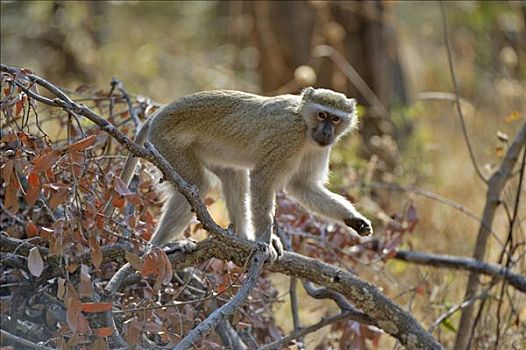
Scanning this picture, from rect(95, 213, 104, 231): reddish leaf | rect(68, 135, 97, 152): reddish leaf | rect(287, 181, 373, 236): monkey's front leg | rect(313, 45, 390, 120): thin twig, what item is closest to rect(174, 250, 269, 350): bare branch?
rect(95, 213, 104, 231): reddish leaf

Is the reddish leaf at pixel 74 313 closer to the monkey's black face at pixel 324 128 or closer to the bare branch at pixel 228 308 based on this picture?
the bare branch at pixel 228 308

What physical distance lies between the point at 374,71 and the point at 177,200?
614 cm

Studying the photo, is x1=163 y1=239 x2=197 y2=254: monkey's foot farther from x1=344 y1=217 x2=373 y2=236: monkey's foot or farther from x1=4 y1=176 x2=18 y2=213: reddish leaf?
x1=4 y1=176 x2=18 y2=213: reddish leaf

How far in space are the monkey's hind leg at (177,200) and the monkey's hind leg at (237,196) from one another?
0.98 feet

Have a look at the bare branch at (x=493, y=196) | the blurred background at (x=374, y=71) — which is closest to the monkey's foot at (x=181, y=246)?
the blurred background at (x=374, y=71)

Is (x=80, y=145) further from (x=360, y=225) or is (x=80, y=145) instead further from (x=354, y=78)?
(x=354, y=78)

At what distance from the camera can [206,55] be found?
56.9 feet

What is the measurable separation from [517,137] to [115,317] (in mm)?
3183

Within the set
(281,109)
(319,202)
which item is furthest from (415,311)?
(281,109)

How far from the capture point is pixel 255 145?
5.08m

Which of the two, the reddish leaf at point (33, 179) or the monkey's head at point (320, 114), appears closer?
the reddish leaf at point (33, 179)

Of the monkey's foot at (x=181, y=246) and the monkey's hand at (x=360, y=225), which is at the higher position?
→ the monkey's hand at (x=360, y=225)

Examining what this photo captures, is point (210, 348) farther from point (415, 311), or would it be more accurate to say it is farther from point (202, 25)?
point (202, 25)

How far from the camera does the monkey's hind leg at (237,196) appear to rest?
530 centimetres
